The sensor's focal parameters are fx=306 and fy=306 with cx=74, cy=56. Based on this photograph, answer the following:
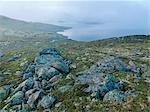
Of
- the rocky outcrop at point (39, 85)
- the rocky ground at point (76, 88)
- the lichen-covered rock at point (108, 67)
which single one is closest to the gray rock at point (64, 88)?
the rocky ground at point (76, 88)

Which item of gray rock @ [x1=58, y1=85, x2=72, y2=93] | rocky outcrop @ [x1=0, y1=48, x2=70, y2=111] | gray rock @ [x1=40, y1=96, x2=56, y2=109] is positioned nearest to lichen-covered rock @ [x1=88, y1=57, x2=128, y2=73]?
rocky outcrop @ [x1=0, y1=48, x2=70, y2=111]

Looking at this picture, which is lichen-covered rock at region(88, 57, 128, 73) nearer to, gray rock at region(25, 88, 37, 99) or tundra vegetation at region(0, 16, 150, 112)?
tundra vegetation at region(0, 16, 150, 112)

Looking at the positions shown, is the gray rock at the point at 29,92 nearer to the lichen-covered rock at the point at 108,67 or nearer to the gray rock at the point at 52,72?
the gray rock at the point at 52,72

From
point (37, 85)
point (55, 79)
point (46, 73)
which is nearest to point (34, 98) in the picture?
point (37, 85)

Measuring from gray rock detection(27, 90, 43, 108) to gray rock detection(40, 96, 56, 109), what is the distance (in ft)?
4.41

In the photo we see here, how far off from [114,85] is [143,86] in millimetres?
7320

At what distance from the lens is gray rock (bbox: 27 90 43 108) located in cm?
5898

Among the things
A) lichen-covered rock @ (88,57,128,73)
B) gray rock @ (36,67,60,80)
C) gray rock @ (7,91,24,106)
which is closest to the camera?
gray rock @ (7,91,24,106)

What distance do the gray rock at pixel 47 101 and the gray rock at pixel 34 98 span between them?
53.0 inches

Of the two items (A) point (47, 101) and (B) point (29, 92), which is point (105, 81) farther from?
(B) point (29, 92)

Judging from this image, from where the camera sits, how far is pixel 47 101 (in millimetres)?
58375

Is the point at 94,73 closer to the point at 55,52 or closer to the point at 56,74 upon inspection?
the point at 56,74

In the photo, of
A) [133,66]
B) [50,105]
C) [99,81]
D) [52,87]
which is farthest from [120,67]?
[50,105]

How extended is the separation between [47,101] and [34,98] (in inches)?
121
